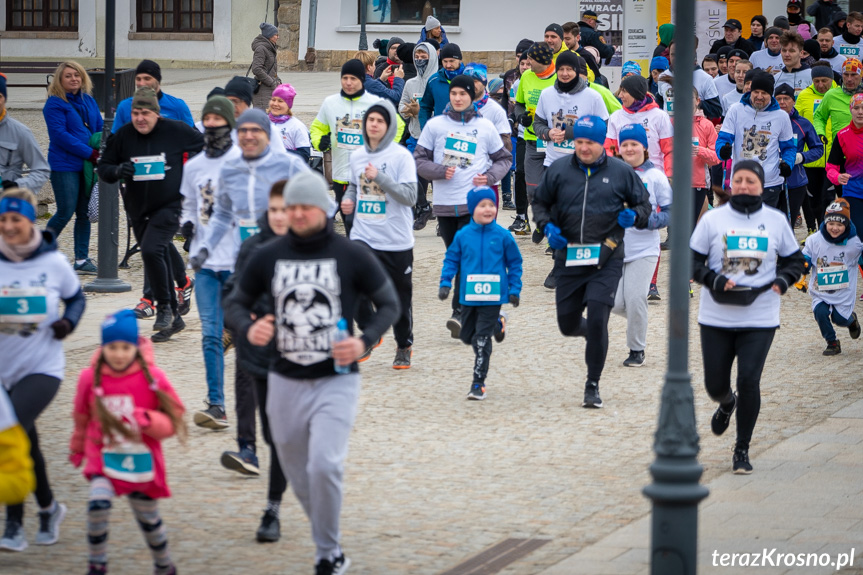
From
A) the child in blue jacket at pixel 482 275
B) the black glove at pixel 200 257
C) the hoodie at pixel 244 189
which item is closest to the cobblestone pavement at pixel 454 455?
the child in blue jacket at pixel 482 275

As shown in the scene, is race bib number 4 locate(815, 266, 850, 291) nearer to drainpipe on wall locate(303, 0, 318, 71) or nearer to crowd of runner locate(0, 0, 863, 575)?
crowd of runner locate(0, 0, 863, 575)

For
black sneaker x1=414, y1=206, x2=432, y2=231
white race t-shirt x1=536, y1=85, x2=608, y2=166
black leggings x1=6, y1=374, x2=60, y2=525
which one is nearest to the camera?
black leggings x1=6, y1=374, x2=60, y2=525

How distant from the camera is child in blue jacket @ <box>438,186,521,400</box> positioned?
405 inches

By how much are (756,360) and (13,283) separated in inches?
170

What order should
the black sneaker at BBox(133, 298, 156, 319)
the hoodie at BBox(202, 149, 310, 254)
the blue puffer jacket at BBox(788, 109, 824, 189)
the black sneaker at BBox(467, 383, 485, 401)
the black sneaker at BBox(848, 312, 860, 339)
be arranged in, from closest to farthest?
1. the hoodie at BBox(202, 149, 310, 254)
2. the black sneaker at BBox(467, 383, 485, 401)
3. the black sneaker at BBox(848, 312, 860, 339)
4. the black sneaker at BBox(133, 298, 156, 319)
5. the blue puffer jacket at BBox(788, 109, 824, 189)

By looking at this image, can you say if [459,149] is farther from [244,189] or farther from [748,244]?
[748,244]

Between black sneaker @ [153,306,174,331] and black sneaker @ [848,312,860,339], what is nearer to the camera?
black sneaker @ [153,306,174,331]

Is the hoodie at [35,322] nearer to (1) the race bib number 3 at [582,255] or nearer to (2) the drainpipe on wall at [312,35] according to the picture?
(1) the race bib number 3 at [582,255]

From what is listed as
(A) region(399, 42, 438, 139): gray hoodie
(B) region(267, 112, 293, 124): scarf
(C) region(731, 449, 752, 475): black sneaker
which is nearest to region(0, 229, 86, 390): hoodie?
(C) region(731, 449, 752, 475): black sneaker

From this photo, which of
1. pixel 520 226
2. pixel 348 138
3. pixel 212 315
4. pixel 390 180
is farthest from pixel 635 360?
pixel 520 226

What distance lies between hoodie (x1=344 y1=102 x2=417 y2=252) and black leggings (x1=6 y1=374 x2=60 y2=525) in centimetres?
405

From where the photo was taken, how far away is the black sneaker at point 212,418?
9.11 metres

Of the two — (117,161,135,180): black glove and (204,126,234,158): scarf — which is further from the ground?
(204,126,234,158): scarf

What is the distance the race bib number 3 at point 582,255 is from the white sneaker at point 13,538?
15.2 feet
